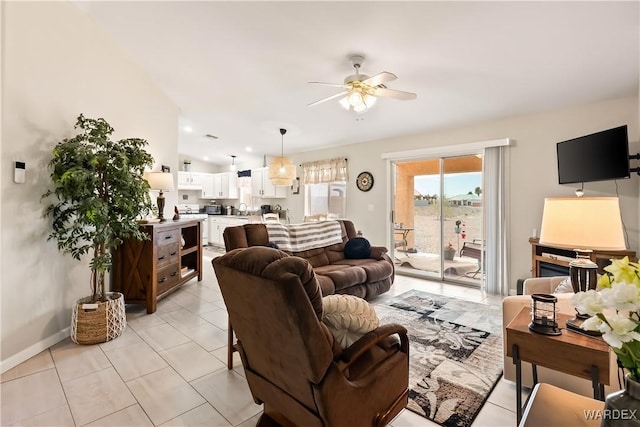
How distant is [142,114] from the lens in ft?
13.0

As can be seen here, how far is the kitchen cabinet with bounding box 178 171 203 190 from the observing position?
8.09 metres

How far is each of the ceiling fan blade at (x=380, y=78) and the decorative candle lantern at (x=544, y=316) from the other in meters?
1.85

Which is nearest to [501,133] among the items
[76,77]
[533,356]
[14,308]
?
[533,356]

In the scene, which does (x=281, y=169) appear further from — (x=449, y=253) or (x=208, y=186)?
(x=208, y=186)

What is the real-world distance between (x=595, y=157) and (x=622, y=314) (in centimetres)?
302

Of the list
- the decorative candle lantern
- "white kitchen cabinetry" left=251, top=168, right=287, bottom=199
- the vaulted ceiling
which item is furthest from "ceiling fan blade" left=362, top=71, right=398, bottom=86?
"white kitchen cabinetry" left=251, top=168, right=287, bottom=199

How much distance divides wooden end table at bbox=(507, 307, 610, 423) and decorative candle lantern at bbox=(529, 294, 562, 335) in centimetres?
4

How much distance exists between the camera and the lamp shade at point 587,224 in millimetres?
1504

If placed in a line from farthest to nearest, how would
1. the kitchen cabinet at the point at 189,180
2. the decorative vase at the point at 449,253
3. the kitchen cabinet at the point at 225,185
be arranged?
1. the kitchen cabinet at the point at 225,185
2. the kitchen cabinet at the point at 189,180
3. the decorative vase at the point at 449,253

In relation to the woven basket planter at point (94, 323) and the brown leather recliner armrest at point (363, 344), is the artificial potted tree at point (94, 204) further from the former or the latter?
the brown leather recliner armrest at point (363, 344)

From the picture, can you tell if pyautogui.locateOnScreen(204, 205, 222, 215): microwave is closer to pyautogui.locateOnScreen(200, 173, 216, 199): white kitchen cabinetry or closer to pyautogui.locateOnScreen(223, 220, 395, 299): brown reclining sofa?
pyautogui.locateOnScreen(200, 173, 216, 199): white kitchen cabinetry

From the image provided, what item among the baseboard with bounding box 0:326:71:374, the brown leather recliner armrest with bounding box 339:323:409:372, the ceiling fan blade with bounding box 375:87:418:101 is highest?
the ceiling fan blade with bounding box 375:87:418:101

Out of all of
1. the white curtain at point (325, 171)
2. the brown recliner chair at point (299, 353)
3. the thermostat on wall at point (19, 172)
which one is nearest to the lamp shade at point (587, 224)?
the brown recliner chair at point (299, 353)

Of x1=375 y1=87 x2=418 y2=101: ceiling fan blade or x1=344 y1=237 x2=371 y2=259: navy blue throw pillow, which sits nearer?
x1=375 y1=87 x2=418 y2=101: ceiling fan blade
